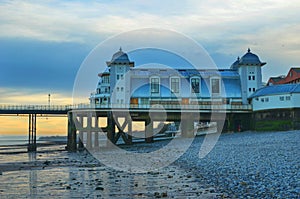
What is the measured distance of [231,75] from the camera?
179 ft

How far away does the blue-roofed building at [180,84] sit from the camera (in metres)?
51.9

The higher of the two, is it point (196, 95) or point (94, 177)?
point (196, 95)

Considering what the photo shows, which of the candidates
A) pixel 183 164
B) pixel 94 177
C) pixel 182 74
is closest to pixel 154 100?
pixel 182 74

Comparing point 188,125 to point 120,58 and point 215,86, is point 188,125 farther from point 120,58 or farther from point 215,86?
point 120,58

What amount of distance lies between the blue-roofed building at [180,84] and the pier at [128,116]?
8.66 feet

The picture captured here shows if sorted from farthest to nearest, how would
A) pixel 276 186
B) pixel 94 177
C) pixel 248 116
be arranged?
pixel 248 116
pixel 94 177
pixel 276 186

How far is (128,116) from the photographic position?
157 feet

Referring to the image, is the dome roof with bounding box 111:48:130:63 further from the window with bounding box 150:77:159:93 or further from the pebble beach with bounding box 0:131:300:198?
the pebble beach with bounding box 0:131:300:198

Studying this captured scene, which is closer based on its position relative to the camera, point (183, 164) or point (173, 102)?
point (183, 164)

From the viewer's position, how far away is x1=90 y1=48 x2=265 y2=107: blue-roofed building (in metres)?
51.9

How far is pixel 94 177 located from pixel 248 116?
33.3 metres

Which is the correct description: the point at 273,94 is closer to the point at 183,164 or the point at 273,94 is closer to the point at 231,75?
the point at 231,75

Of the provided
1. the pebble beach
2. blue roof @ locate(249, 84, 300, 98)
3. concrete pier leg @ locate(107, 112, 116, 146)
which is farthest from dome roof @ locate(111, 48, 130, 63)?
the pebble beach

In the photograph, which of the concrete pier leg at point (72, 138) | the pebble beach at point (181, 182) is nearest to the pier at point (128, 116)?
Result: the concrete pier leg at point (72, 138)
